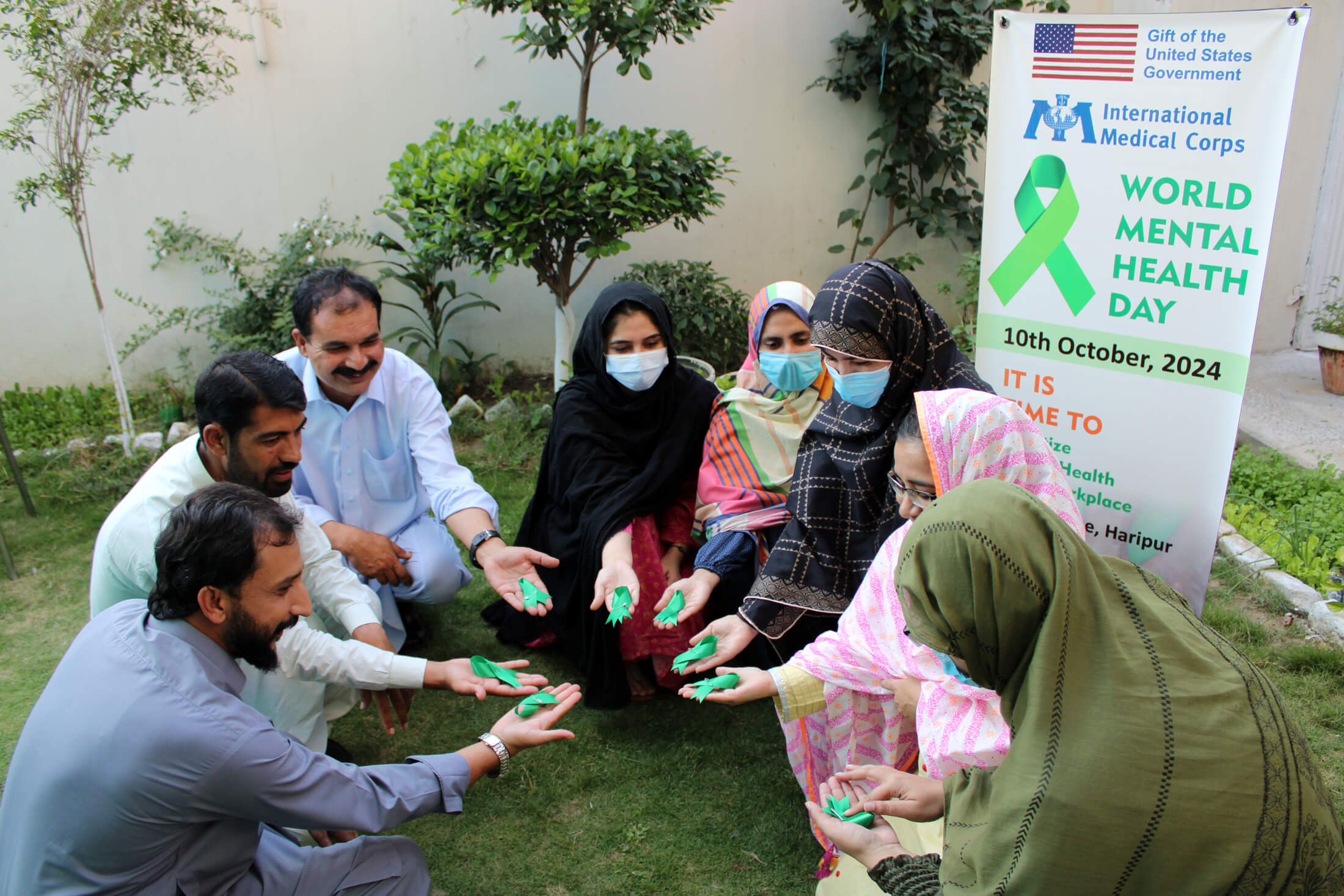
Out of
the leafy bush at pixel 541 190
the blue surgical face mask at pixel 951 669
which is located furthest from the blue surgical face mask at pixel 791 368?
the leafy bush at pixel 541 190

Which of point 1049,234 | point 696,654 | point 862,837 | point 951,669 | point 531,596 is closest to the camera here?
point 862,837

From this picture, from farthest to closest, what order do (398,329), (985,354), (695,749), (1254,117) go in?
(398,329), (985,354), (695,749), (1254,117)

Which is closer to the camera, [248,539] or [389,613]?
[248,539]

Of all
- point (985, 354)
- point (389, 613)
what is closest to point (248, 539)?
point (389, 613)

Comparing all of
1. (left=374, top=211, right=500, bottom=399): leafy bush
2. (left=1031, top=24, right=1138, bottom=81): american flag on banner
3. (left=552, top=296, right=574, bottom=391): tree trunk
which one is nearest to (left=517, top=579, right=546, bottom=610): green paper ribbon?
(left=552, top=296, right=574, bottom=391): tree trunk

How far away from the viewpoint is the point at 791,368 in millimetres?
2977

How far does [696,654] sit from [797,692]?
0.35 m

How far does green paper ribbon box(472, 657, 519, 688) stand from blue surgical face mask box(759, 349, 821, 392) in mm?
1303

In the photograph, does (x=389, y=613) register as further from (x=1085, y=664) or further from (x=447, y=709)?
(x=1085, y=664)

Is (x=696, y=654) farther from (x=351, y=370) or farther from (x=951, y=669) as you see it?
(x=351, y=370)

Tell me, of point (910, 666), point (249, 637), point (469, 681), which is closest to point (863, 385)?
point (910, 666)

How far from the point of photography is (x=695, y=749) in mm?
2854

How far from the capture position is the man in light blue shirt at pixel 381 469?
9.85 ft

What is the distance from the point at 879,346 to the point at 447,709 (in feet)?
6.20
